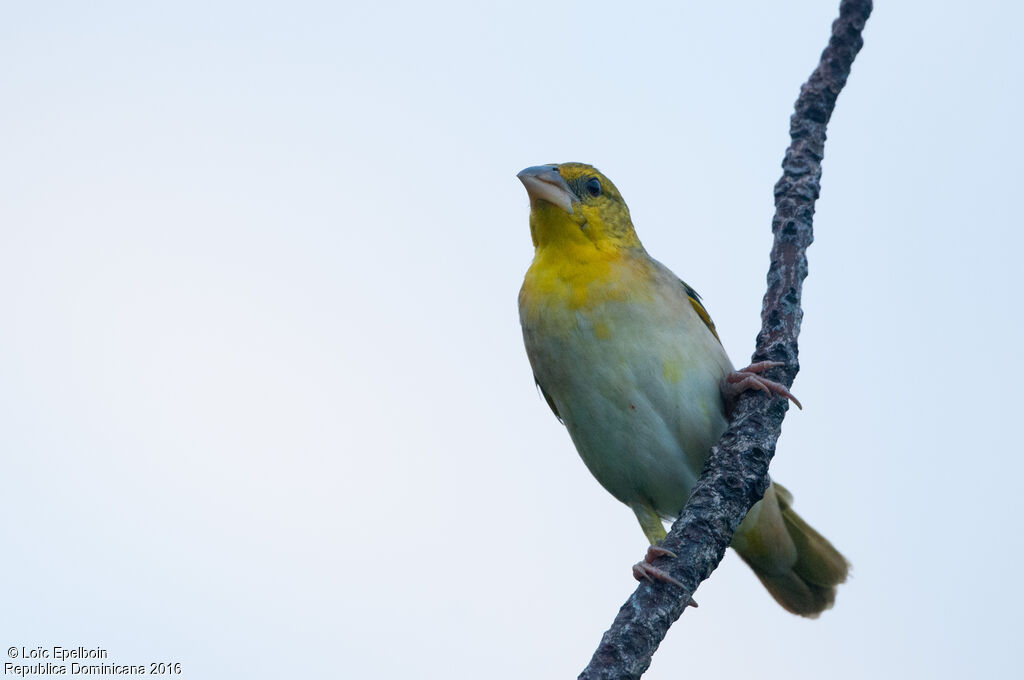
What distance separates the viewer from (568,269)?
19.2 ft

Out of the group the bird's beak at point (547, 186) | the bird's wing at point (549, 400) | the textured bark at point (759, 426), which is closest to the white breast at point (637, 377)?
the bird's wing at point (549, 400)

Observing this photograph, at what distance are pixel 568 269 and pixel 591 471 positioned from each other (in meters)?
1.21

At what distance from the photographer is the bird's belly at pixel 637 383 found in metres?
5.62

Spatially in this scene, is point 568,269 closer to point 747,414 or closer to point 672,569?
point 747,414

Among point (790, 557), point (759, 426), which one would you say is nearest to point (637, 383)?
point (759, 426)

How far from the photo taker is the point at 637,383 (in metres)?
5.64

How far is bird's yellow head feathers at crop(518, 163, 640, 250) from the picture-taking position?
19.6ft

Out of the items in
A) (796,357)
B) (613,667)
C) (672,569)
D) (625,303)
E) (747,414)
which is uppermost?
(625,303)

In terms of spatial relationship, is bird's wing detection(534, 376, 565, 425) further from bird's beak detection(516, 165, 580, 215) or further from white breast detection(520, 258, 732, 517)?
bird's beak detection(516, 165, 580, 215)

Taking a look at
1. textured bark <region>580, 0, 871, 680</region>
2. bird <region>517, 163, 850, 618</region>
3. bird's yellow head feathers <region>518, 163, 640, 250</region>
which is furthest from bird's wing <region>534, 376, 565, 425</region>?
textured bark <region>580, 0, 871, 680</region>

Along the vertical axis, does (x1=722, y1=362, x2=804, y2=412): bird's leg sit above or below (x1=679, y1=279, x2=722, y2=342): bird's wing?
below

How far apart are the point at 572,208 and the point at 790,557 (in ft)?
8.91

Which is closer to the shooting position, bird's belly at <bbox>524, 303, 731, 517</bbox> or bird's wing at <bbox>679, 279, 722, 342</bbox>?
bird's belly at <bbox>524, 303, 731, 517</bbox>

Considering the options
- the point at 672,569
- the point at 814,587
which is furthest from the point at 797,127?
the point at 814,587
